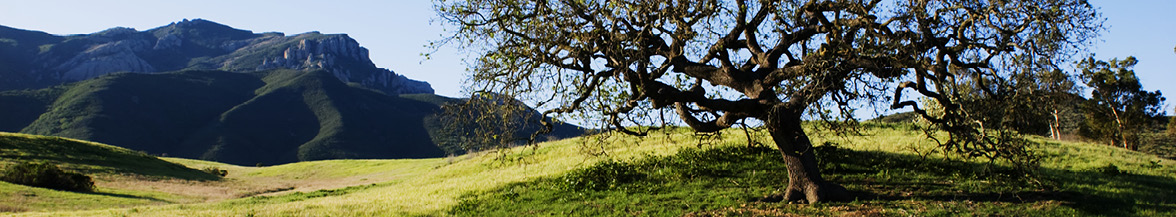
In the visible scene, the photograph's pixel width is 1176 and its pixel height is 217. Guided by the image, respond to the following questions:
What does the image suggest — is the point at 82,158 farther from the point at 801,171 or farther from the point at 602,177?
the point at 801,171

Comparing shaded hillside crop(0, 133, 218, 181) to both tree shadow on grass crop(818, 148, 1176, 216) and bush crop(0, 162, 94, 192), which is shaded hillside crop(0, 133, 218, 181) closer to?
bush crop(0, 162, 94, 192)

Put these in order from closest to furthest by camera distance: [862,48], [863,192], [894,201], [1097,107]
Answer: [862,48]
[894,201]
[863,192]
[1097,107]

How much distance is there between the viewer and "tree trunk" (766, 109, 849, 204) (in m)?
15.5

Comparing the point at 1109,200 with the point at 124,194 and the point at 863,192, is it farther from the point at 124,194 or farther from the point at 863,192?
the point at 124,194

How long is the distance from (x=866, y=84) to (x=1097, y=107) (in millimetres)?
63110

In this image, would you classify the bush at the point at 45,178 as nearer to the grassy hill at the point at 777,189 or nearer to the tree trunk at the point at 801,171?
the grassy hill at the point at 777,189

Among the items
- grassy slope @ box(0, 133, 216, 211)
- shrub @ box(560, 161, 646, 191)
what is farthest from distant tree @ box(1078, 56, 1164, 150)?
grassy slope @ box(0, 133, 216, 211)

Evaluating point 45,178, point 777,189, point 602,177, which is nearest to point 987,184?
point 777,189

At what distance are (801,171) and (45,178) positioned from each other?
3900 centimetres

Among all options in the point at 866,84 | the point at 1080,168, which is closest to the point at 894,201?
the point at 866,84

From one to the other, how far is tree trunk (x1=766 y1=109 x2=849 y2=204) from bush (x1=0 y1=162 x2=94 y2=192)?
3690 centimetres

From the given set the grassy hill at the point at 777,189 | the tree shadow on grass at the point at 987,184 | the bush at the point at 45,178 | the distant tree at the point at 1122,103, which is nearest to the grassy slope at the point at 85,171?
the bush at the point at 45,178

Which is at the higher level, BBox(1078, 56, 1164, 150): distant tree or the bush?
BBox(1078, 56, 1164, 150): distant tree

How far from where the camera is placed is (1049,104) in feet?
44.9
